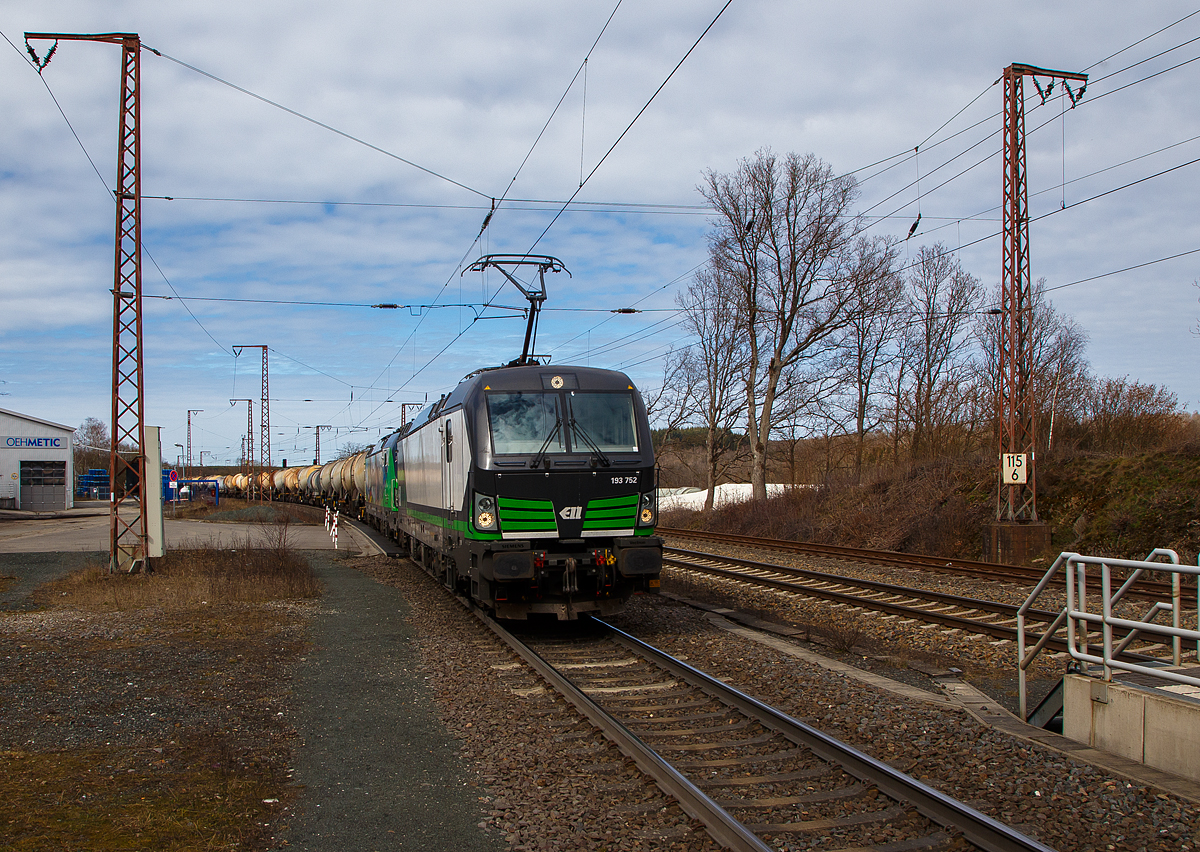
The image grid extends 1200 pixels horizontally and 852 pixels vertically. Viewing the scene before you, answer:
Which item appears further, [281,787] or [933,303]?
[933,303]

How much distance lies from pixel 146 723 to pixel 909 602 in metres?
10.1

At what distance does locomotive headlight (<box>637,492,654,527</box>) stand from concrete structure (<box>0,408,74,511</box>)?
53.8m

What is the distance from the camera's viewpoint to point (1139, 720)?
5.51 metres

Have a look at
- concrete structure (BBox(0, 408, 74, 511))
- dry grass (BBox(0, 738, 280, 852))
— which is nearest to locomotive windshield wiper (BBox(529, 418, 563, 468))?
dry grass (BBox(0, 738, 280, 852))

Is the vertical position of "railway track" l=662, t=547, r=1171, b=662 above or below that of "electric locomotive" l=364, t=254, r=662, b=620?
below

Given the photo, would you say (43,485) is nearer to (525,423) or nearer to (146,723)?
(525,423)

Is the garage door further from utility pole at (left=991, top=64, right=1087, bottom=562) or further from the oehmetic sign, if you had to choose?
utility pole at (left=991, top=64, right=1087, bottom=562)

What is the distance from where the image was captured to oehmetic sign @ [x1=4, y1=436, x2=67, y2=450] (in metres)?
51.7

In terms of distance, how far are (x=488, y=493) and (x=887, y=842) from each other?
6.22m

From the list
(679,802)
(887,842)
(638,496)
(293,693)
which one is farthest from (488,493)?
(887,842)

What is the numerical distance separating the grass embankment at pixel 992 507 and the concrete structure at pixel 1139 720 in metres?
11.9

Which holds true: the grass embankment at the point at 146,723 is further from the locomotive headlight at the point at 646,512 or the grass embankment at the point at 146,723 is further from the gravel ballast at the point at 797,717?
the locomotive headlight at the point at 646,512

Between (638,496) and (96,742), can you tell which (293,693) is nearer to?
(96,742)

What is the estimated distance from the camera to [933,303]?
3828 cm
